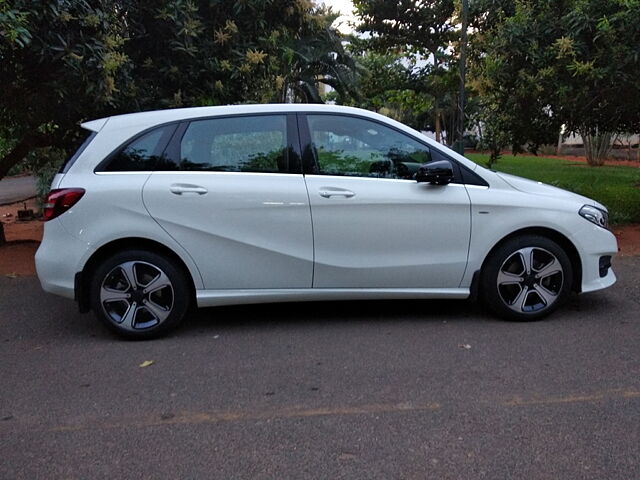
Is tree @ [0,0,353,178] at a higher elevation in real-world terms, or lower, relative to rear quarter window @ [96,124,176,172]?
higher

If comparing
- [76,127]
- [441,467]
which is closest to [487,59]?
[76,127]

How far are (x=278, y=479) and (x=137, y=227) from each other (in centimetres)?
236

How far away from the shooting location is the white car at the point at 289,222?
445cm

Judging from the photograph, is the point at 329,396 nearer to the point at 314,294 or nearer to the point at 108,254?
the point at 314,294

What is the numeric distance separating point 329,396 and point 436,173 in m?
1.91

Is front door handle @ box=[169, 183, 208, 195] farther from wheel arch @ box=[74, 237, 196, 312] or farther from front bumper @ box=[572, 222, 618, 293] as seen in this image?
front bumper @ box=[572, 222, 618, 293]

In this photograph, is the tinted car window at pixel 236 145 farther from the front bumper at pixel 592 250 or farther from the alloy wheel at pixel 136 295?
the front bumper at pixel 592 250

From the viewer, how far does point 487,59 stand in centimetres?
841

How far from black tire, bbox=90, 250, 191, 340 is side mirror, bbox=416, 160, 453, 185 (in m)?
1.98

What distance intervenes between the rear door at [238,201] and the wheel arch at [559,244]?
150 cm

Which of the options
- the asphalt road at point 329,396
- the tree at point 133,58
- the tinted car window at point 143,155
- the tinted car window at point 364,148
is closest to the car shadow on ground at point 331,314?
the asphalt road at point 329,396

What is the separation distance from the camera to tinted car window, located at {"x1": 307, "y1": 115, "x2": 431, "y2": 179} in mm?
4660

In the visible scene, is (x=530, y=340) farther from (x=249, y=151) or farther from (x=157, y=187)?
(x=157, y=187)

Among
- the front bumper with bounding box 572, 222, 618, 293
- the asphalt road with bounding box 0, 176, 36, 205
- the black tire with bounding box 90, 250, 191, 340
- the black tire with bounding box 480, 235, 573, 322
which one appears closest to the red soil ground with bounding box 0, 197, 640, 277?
the black tire with bounding box 90, 250, 191, 340
